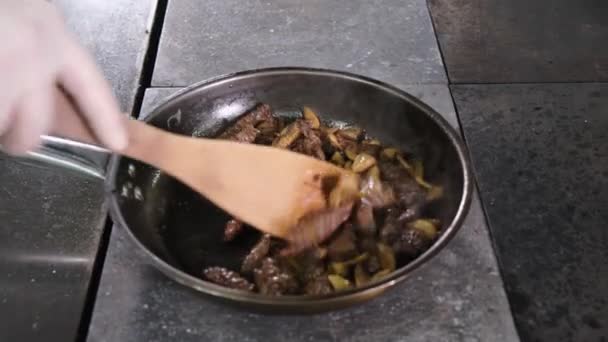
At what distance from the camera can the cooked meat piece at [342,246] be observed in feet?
3.63

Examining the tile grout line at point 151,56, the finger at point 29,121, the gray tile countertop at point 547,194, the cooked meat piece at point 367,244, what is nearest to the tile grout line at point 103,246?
the tile grout line at point 151,56

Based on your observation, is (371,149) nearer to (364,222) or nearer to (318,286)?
(364,222)

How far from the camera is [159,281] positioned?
1098 mm

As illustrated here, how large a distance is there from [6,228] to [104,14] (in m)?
0.67

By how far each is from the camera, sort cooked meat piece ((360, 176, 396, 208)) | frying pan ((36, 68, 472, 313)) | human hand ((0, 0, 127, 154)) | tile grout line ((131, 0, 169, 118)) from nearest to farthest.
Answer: human hand ((0, 0, 127, 154)), frying pan ((36, 68, 472, 313)), cooked meat piece ((360, 176, 396, 208)), tile grout line ((131, 0, 169, 118))

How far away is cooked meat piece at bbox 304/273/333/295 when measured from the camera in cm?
104

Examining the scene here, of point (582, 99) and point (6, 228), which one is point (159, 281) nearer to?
point (6, 228)

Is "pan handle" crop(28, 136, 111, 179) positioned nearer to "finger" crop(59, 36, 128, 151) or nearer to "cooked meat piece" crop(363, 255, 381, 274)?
"finger" crop(59, 36, 128, 151)

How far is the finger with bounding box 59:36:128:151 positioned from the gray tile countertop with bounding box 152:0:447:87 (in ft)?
1.75

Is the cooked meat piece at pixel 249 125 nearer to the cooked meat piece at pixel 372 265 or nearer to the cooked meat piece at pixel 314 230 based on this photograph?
the cooked meat piece at pixel 314 230

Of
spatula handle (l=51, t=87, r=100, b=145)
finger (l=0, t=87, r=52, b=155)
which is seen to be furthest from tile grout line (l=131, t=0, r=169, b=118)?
finger (l=0, t=87, r=52, b=155)

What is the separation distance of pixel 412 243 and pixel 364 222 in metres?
0.09

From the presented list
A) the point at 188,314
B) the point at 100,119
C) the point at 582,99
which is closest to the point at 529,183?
the point at 582,99

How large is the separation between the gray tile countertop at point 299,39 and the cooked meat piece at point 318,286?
60 centimetres
